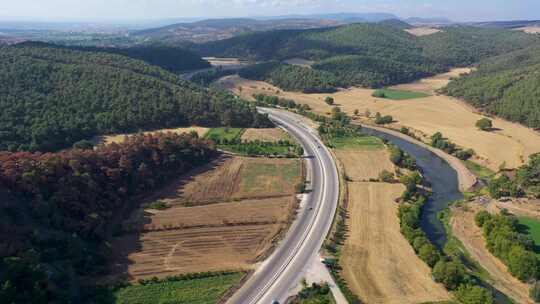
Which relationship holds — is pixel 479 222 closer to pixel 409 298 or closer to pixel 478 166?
pixel 409 298

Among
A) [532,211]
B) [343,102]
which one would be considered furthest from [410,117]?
[532,211]

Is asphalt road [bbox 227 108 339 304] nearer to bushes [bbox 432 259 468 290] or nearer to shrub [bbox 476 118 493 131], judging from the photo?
bushes [bbox 432 259 468 290]

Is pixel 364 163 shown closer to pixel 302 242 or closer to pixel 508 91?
pixel 302 242

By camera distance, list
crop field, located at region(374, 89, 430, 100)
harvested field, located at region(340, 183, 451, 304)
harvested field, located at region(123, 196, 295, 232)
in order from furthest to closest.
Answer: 1. crop field, located at region(374, 89, 430, 100)
2. harvested field, located at region(123, 196, 295, 232)
3. harvested field, located at region(340, 183, 451, 304)

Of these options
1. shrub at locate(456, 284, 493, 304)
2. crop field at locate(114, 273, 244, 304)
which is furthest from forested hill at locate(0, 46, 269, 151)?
shrub at locate(456, 284, 493, 304)

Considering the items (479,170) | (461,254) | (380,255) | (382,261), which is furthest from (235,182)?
(479,170)

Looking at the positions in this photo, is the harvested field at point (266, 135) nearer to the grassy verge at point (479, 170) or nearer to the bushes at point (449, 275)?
the grassy verge at point (479, 170)

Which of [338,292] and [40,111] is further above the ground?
[40,111]
